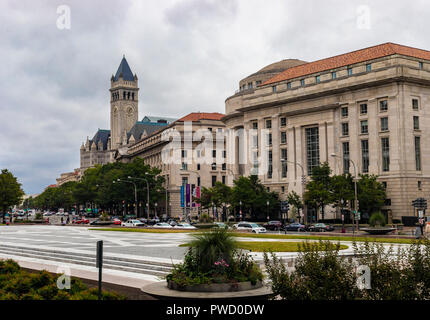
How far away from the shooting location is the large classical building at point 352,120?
71.9 meters

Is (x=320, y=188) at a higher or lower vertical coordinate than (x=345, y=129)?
lower

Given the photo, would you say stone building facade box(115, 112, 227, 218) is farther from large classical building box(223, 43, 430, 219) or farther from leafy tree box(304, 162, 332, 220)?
leafy tree box(304, 162, 332, 220)

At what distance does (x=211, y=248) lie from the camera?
43.5ft

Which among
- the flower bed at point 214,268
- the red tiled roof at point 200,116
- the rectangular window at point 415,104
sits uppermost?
the red tiled roof at point 200,116

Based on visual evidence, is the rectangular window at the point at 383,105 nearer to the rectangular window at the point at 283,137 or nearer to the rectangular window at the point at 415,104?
the rectangular window at the point at 415,104

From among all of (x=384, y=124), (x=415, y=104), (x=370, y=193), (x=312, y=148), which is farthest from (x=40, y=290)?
(x=312, y=148)

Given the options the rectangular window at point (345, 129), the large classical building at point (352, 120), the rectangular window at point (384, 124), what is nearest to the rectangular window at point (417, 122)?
the large classical building at point (352, 120)

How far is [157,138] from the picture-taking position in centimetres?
13562

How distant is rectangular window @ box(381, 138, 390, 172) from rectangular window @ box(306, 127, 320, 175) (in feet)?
40.5

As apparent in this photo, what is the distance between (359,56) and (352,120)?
1038 cm

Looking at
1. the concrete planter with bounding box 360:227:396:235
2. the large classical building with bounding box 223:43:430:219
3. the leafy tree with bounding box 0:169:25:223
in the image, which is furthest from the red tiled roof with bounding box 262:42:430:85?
the leafy tree with bounding box 0:169:25:223

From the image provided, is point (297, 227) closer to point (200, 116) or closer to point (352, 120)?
point (352, 120)

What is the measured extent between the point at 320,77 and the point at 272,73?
28084mm

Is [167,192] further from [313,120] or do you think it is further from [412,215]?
[412,215]
